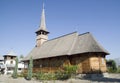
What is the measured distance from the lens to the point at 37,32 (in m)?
38.9

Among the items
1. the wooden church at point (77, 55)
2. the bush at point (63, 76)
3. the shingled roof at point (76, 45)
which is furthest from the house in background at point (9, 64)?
the bush at point (63, 76)

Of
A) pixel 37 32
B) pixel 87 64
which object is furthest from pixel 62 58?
pixel 37 32

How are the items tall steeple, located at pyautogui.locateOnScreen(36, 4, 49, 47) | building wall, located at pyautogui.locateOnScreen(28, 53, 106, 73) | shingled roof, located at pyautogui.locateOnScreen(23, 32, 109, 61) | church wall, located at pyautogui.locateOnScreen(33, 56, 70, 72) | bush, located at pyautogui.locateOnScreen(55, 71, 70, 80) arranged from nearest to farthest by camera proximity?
bush, located at pyautogui.locateOnScreen(55, 71, 70, 80)
building wall, located at pyautogui.locateOnScreen(28, 53, 106, 73)
shingled roof, located at pyautogui.locateOnScreen(23, 32, 109, 61)
church wall, located at pyautogui.locateOnScreen(33, 56, 70, 72)
tall steeple, located at pyautogui.locateOnScreen(36, 4, 49, 47)

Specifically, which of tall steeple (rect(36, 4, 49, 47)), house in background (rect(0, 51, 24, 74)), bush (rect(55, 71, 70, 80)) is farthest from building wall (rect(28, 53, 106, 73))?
house in background (rect(0, 51, 24, 74))

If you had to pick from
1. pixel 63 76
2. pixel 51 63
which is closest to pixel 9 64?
pixel 51 63

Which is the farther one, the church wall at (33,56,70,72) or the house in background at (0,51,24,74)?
the house in background at (0,51,24,74)

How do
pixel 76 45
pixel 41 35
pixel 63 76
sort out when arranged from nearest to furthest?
pixel 63 76 → pixel 76 45 → pixel 41 35

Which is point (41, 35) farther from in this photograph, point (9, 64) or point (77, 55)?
point (9, 64)

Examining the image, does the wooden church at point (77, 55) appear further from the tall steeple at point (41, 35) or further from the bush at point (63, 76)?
the tall steeple at point (41, 35)

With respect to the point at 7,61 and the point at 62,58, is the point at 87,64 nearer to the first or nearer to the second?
the point at 62,58

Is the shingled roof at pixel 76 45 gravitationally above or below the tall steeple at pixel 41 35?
below

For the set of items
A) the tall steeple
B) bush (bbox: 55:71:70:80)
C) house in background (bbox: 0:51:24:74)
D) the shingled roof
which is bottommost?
bush (bbox: 55:71:70:80)

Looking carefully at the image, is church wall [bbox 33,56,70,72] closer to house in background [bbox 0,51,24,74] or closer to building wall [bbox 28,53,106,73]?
building wall [bbox 28,53,106,73]

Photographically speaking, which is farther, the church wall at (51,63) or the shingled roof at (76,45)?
the church wall at (51,63)
